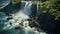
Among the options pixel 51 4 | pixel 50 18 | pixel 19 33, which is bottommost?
pixel 19 33

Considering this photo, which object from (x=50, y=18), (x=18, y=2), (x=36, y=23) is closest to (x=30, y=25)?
(x=36, y=23)

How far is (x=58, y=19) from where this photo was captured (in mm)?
29125

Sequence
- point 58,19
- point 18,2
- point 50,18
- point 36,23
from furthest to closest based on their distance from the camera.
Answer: point 18,2, point 36,23, point 50,18, point 58,19

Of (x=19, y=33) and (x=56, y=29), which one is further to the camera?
(x=19, y=33)

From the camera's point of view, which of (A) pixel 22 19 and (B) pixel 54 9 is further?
(A) pixel 22 19

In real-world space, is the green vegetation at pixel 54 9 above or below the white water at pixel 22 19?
above

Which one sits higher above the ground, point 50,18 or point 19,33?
point 50,18

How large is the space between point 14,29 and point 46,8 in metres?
8.91

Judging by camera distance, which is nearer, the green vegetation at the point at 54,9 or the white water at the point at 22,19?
the green vegetation at the point at 54,9

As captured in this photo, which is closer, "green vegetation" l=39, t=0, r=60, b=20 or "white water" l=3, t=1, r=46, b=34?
"green vegetation" l=39, t=0, r=60, b=20

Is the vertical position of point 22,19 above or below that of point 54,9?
below

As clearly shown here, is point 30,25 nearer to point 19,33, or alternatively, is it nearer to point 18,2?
point 19,33

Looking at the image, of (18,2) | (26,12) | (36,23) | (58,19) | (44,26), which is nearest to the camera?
(58,19)

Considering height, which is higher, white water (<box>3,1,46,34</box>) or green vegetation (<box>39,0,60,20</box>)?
green vegetation (<box>39,0,60,20</box>)
